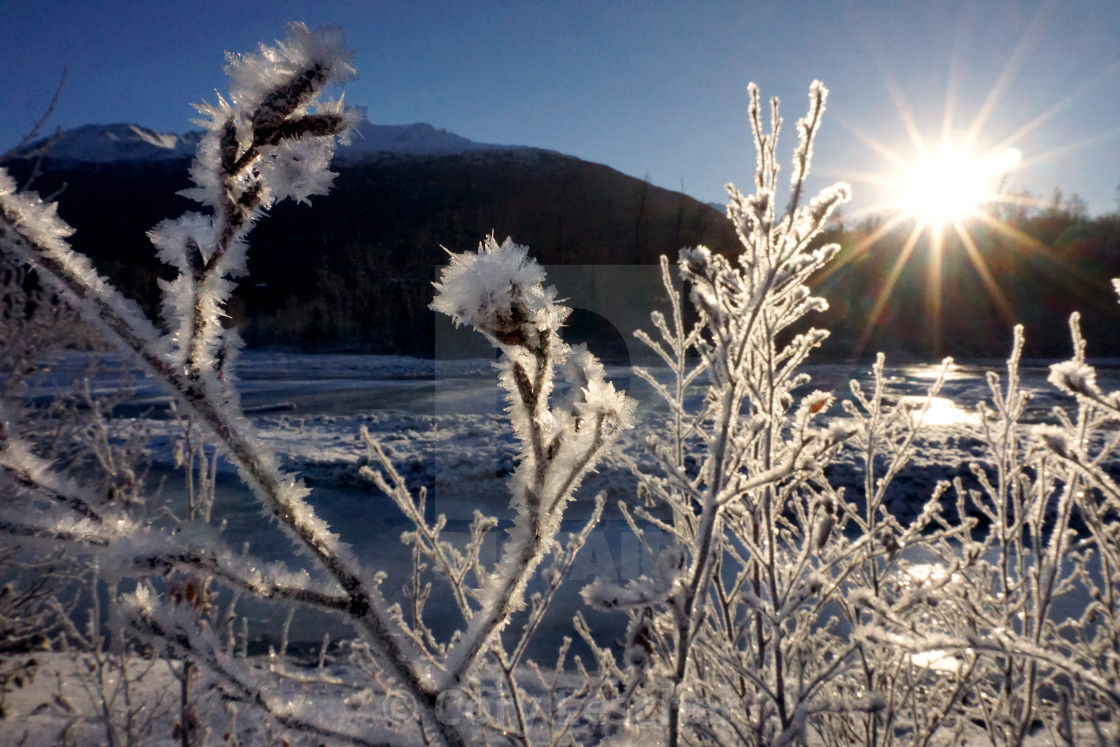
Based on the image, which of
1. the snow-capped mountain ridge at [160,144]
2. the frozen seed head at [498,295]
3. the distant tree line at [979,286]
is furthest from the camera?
the snow-capped mountain ridge at [160,144]

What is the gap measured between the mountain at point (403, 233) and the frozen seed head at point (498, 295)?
20.3 metres

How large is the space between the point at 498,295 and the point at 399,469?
22.2 feet

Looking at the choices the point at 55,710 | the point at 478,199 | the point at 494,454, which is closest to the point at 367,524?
the point at 494,454

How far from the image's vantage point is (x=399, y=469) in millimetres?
6840

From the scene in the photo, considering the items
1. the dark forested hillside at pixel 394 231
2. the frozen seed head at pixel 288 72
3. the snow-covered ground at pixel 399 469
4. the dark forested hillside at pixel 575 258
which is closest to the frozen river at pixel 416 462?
the snow-covered ground at pixel 399 469

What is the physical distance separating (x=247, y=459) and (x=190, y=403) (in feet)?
0.23

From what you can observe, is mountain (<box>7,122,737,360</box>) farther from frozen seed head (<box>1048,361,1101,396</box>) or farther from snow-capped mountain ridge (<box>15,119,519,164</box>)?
frozen seed head (<box>1048,361,1101,396</box>)

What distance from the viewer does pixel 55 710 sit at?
7.53 feet

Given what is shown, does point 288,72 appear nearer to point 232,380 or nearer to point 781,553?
point 232,380

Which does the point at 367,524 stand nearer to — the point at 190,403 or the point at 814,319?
the point at 190,403

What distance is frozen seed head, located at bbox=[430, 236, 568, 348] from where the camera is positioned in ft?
1.46

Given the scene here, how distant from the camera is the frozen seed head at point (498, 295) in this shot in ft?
1.46

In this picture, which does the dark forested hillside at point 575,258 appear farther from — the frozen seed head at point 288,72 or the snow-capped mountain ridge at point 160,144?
the frozen seed head at point 288,72

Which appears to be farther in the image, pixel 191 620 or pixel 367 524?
pixel 367 524
